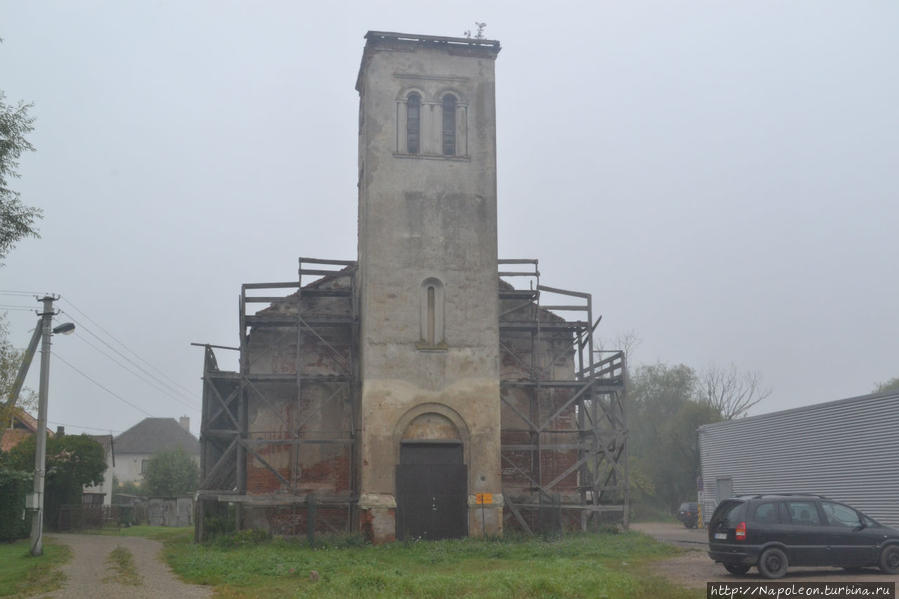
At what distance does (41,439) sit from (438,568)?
12998 millimetres

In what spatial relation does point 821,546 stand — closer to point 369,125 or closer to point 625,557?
point 625,557

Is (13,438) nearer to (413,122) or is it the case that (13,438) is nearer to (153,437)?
(413,122)

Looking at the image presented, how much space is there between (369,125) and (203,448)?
1226 cm

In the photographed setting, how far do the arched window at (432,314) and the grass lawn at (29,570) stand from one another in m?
12.0

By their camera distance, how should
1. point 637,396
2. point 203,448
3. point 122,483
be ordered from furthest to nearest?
point 122,483
point 637,396
point 203,448

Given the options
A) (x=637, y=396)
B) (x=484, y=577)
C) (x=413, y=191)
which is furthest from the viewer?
(x=637, y=396)

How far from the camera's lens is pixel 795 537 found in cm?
1794

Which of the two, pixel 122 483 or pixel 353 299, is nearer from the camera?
pixel 353 299

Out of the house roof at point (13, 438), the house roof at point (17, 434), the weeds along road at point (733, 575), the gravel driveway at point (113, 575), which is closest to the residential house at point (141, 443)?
the house roof at point (17, 434)

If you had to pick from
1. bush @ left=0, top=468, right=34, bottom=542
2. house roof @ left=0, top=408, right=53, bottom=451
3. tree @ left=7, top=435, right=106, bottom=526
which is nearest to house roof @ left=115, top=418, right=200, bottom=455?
house roof @ left=0, top=408, right=53, bottom=451

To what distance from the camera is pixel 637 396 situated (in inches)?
2813

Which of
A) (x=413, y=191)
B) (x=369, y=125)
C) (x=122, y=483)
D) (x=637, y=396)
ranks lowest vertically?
(x=122, y=483)

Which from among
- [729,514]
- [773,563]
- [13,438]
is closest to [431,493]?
[729,514]

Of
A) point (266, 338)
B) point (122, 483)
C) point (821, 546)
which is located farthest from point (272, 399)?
point (122, 483)
